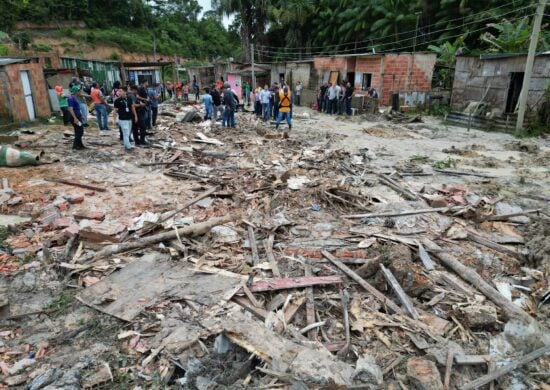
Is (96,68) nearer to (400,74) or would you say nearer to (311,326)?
(400,74)

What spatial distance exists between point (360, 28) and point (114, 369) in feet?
131

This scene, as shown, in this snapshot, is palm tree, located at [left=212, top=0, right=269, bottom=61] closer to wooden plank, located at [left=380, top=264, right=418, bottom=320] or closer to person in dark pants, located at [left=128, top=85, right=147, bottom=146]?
person in dark pants, located at [left=128, top=85, right=147, bottom=146]

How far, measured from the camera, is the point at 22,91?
14.1m

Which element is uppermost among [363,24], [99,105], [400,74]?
[363,24]

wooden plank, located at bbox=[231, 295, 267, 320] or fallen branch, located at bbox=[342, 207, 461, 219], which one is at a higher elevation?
fallen branch, located at bbox=[342, 207, 461, 219]

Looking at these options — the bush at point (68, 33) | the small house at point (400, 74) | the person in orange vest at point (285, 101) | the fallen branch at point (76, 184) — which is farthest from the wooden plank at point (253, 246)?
the bush at point (68, 33)

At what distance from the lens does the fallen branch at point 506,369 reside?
338 cm

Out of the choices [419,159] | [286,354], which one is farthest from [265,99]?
[286,354]

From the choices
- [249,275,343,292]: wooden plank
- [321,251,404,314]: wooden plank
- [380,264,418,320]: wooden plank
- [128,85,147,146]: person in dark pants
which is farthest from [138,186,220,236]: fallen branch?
[128,85,147,146]: person in dark pants

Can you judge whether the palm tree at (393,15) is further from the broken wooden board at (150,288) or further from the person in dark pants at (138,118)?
the broken wooden board at (150,288)

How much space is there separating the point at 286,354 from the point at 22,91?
50.5 feet

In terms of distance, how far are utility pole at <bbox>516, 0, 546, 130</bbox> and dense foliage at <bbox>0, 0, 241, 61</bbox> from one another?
3348cm

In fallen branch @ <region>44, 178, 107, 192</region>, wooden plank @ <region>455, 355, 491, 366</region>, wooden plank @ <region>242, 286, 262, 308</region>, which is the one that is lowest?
wooden plank @ <region>455, 355, 491, 366</region>

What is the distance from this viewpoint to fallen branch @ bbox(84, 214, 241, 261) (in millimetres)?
5342
